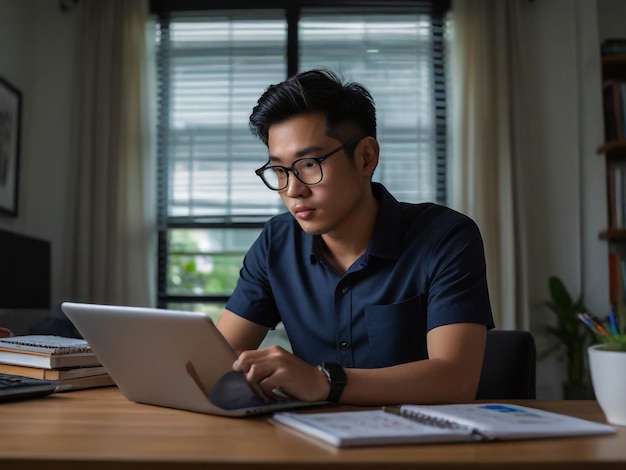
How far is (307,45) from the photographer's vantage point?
3916mm

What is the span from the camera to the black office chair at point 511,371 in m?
1.49

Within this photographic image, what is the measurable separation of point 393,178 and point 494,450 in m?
3.15

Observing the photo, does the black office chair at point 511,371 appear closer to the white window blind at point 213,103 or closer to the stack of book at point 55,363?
the stack of book at point 55,363

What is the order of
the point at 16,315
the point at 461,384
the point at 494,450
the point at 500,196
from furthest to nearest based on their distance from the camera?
1. the point at 500,196
2. the point at 16,315
3. the point at 461,384
4. the point at 494,450

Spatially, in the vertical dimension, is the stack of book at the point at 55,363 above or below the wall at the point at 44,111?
below

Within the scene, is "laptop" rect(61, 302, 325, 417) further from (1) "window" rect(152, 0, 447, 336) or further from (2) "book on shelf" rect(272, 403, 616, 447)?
(1) "window" rect(152, 0, 447, 336)

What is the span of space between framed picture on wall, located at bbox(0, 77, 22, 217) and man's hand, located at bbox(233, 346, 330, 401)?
2796mm

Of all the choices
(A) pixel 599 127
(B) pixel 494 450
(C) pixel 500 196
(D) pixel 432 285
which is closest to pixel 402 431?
→ (B) pixel 494 450

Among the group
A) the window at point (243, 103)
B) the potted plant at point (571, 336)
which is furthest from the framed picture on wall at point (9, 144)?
the potted plant at point (571, 336)

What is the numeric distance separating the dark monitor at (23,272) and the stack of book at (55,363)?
162 centimetres

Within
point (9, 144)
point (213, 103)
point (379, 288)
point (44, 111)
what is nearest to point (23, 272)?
point (9, 144)

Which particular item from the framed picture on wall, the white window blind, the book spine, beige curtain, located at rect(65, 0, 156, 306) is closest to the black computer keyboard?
the book spine

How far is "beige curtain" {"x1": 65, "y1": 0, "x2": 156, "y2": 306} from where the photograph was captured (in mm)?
3750

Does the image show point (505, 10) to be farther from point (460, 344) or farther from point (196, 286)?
point (460, 344)
